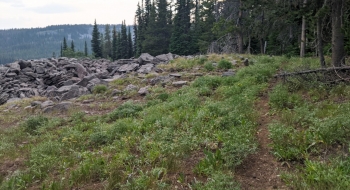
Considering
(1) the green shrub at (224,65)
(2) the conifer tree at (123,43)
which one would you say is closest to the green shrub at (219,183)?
(1) the green shrub at (224,65)

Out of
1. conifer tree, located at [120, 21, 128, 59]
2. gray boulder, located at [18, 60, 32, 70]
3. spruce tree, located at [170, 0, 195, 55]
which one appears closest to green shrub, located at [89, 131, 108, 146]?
gray boulder, located at [18, 60, 32, 70]

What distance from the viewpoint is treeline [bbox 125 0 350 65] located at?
9.46 metres

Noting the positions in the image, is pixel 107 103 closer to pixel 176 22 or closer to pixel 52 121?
pixel 52 121

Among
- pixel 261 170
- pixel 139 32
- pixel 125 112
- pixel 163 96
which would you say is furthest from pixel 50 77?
pixel 139 32

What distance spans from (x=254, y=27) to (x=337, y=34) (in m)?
12.5

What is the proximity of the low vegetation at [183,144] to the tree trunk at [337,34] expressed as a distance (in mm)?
1760

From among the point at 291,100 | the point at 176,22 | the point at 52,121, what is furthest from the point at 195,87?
the point at 176,22

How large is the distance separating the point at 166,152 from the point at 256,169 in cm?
170

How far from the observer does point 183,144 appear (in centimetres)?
569

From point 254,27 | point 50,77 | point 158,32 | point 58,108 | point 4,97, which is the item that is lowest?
point 4,97

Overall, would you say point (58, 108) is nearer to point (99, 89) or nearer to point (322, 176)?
point (99, 89)

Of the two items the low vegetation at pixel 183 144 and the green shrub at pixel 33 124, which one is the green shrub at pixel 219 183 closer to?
the low vegetation at pixel 183 144

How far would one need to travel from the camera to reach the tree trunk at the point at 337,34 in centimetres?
855

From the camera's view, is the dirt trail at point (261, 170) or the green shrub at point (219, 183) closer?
the green shrub at point (219, 183)
